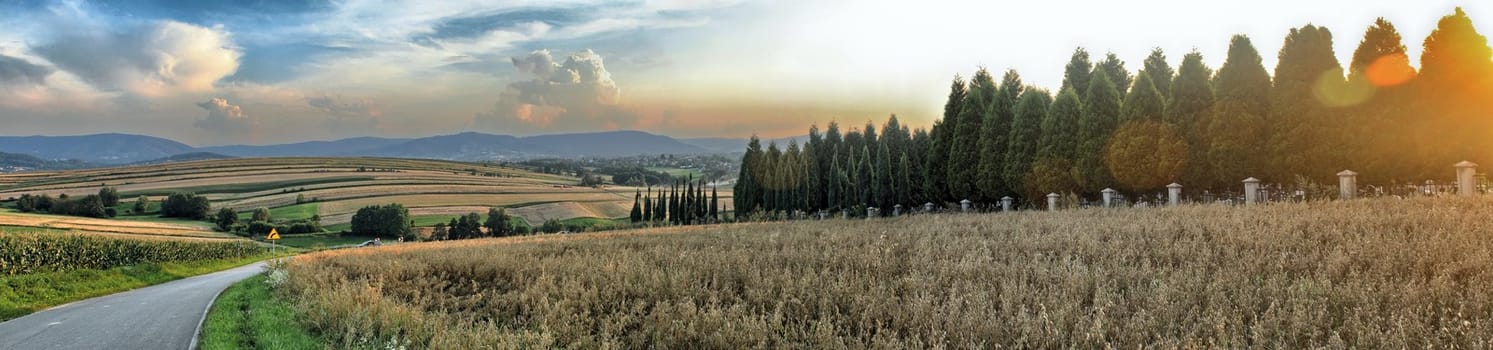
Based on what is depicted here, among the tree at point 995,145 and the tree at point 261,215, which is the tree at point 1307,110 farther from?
the tree at point 261,215

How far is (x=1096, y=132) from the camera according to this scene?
85.4ft

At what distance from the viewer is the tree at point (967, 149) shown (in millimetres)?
31469

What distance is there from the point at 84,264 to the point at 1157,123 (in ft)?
132

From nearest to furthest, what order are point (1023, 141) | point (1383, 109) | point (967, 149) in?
point (1383, 109)
point (1023, 141)
point (967, 149)

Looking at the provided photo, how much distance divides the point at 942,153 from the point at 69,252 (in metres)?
35.9

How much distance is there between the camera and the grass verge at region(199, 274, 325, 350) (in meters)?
8.69

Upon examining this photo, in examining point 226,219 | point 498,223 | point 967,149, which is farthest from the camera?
point 498,223

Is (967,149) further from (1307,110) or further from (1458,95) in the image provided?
(1458,95)

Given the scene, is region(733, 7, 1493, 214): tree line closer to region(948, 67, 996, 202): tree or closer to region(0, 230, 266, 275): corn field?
region(948, 67, 996, 202): tree

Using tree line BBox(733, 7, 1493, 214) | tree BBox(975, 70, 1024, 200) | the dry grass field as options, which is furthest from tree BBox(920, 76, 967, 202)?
the dry grass field

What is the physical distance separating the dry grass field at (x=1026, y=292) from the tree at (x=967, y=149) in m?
19.6

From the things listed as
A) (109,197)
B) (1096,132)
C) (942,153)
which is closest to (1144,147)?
(1096,132)

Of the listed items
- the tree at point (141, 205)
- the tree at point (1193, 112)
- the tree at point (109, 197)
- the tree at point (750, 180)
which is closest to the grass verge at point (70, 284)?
the tree at point (1193, 112)

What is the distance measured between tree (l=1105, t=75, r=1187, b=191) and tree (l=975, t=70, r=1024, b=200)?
4.95 metres
